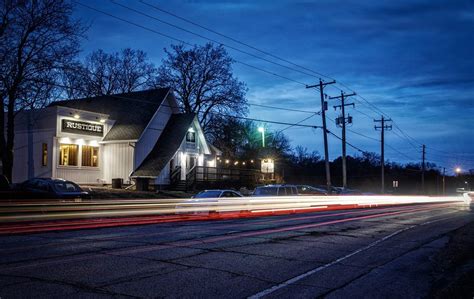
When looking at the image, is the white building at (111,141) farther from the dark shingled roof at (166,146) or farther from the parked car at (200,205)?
the parked car at (200,205)

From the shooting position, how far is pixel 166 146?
39.2 m

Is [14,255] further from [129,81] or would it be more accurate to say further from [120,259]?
[129,81]

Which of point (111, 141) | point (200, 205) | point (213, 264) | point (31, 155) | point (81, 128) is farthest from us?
point (111, 141)

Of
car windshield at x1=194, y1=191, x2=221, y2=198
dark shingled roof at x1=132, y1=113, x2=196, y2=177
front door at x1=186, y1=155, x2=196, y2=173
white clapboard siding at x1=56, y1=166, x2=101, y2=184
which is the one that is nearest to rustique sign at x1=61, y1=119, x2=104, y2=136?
white clapboard siding at x1=56, y1=166, x2=101, y2=184

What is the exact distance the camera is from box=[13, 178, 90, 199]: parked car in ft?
73.8

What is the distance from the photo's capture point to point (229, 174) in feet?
142

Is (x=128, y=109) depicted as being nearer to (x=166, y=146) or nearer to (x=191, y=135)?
(x=166, y=146)

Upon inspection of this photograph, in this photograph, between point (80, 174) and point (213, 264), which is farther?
point (80, 174)

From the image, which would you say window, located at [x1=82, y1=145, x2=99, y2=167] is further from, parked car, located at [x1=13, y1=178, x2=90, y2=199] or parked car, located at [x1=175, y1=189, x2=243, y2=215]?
parked car, located at [x1=175, y1=189, x2=243, y2=215]

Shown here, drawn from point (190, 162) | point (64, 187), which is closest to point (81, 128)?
point (190, 162)

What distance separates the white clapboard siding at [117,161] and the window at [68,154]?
2.95 metres

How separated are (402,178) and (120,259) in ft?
289

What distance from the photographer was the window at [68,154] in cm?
3431

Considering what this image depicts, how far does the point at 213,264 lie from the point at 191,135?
106 ft
